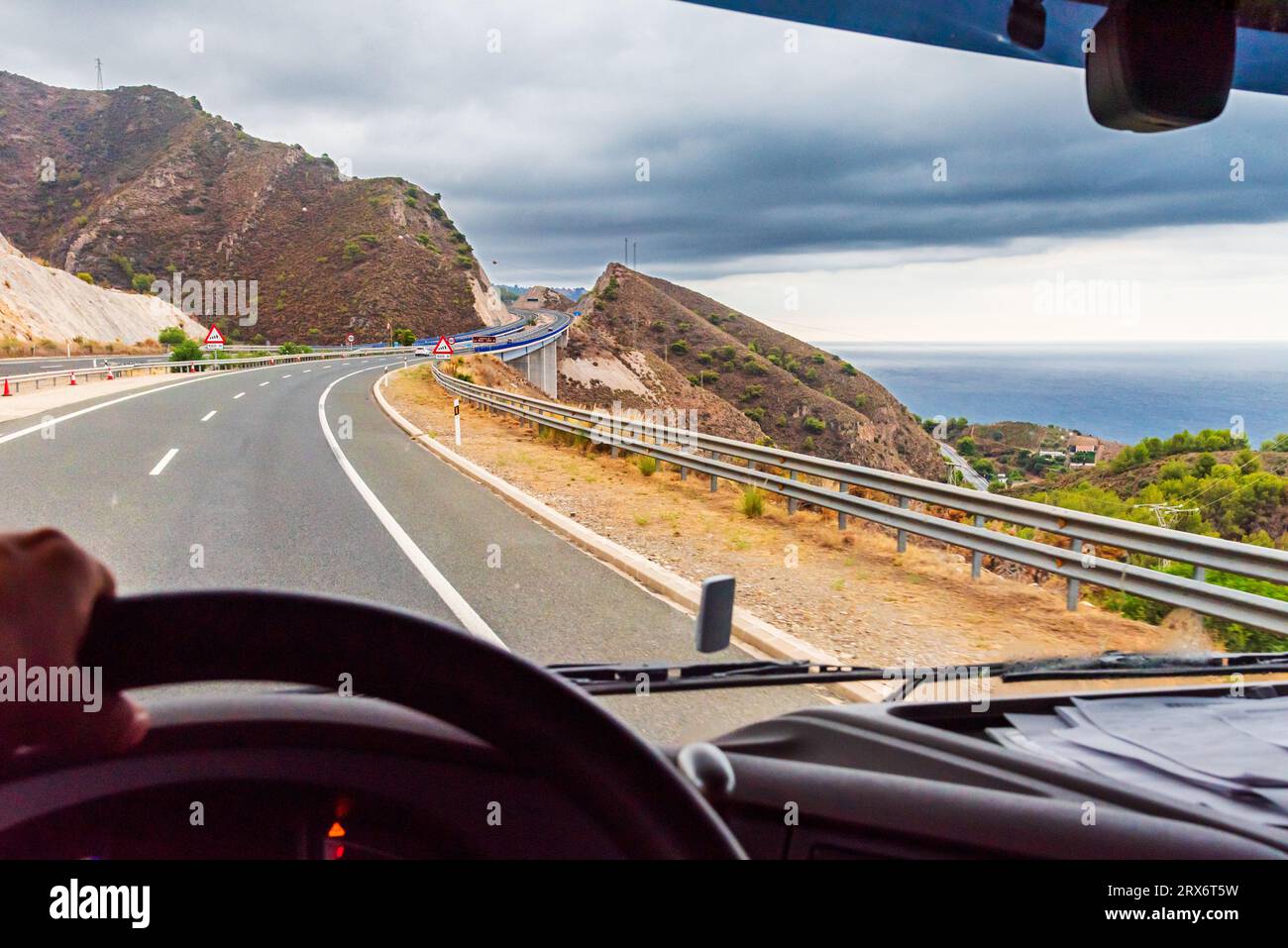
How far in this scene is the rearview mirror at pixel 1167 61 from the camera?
2645mm

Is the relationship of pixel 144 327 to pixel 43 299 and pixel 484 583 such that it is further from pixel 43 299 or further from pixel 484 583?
pixel 484 583

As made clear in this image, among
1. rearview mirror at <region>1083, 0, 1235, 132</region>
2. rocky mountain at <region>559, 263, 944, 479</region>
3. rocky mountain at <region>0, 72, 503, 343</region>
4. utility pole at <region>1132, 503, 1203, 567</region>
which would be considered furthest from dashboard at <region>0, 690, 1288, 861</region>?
rocky mountain at <region>0, 72, 503, 343</region>

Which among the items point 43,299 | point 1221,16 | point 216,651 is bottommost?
point 216,651

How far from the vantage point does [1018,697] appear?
2789 millimetres

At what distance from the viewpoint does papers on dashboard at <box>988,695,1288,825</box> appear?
2.16m

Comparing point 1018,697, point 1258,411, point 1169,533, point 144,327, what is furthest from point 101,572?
point 144,327

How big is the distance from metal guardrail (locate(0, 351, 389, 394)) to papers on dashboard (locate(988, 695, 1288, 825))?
93.4 ft

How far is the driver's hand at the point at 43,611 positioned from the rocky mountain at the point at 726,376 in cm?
3976

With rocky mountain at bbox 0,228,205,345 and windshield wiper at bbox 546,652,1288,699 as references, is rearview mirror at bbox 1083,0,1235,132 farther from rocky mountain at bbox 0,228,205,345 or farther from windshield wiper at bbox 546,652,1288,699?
rocky mountain at bbox 0,228,205,345

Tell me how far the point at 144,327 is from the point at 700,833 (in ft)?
260

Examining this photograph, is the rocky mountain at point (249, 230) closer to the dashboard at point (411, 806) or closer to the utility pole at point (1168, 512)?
the utility pole at point (1168, 512)

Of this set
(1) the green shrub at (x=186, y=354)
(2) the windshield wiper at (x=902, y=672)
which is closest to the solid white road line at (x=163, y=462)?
(2) the windshield wiper at (x=902, y=672)

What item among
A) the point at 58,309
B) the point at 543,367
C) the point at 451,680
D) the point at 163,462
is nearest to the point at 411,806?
the point at 451,680

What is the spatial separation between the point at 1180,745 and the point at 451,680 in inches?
87.1
